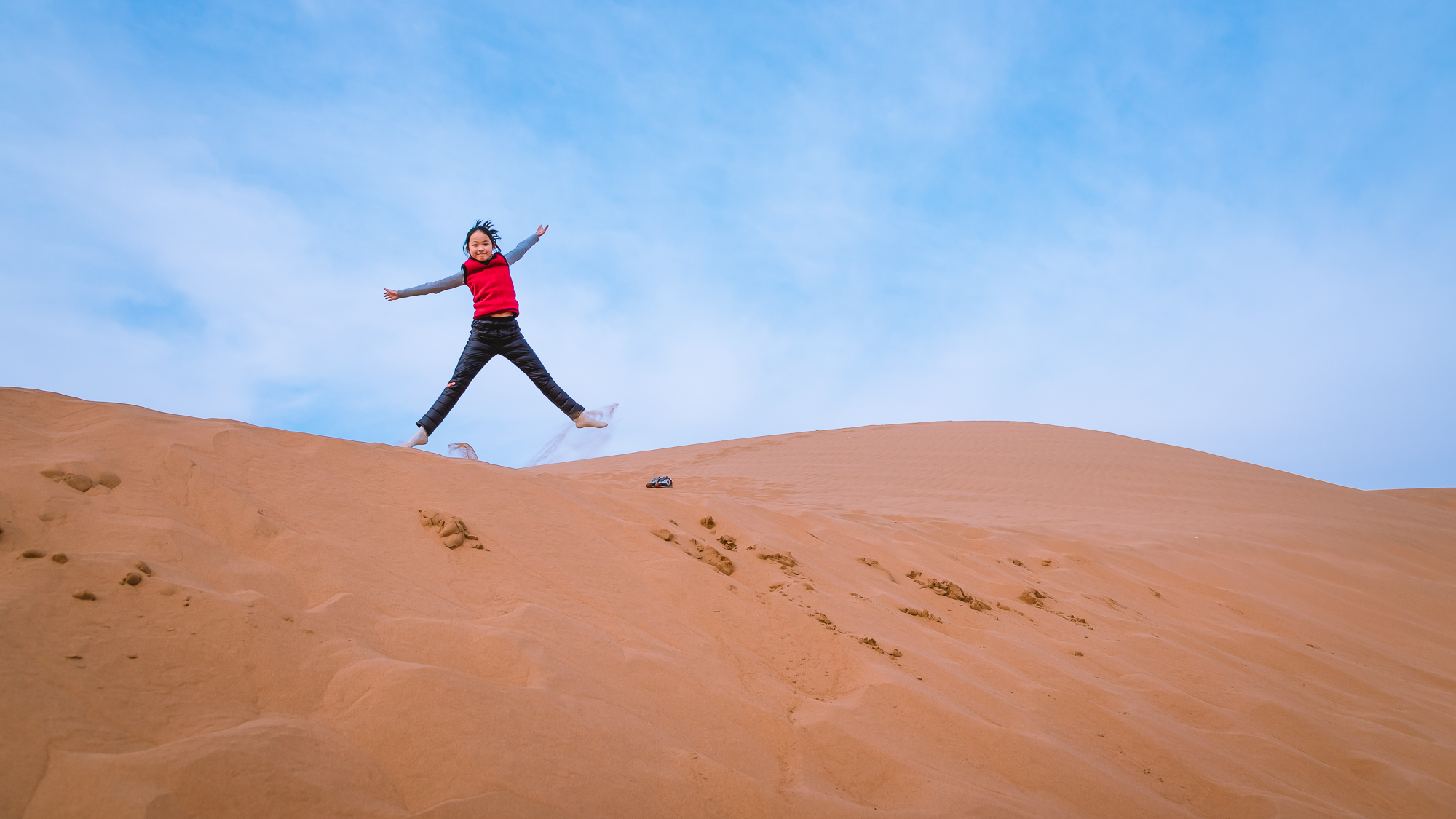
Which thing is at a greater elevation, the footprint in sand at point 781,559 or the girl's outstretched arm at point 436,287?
the girl's outstretched arm at point 436,287

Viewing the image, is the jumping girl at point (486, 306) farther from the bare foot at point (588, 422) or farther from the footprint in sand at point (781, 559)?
the footprint in sand at point (781, 559)

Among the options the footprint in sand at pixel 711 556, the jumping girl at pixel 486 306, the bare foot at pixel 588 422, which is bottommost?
the footprint in sand at pixel 711 556

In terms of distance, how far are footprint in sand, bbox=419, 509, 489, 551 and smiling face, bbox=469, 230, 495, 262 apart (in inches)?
108

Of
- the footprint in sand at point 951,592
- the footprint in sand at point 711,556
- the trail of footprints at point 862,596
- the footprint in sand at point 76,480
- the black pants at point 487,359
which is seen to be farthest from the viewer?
the black pants at point 487,359

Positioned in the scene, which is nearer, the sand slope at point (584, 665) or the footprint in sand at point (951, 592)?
the sand slope at point (584, 665)

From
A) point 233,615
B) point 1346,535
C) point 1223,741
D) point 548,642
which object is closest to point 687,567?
point 548,642

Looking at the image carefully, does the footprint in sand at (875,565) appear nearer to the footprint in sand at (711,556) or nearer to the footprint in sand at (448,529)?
the footprint in sand at (711,556)

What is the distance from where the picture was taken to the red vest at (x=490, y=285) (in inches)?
201

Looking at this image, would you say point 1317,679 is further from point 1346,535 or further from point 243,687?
point 1346,535

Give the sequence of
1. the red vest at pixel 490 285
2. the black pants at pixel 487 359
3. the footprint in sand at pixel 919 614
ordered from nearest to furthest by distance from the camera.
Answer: the footprint in sand at pixel 919 614, the black pants at pixel 487 359, the red vest at pixel 490 285

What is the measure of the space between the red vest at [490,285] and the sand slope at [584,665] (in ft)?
5.47

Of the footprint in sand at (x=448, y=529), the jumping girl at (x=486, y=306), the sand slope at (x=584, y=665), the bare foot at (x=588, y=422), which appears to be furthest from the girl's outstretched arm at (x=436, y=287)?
the footprint in sand at (x=448, y=529)

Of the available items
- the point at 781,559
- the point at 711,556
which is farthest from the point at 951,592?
the point at 711,556

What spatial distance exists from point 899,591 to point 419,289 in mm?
3792
